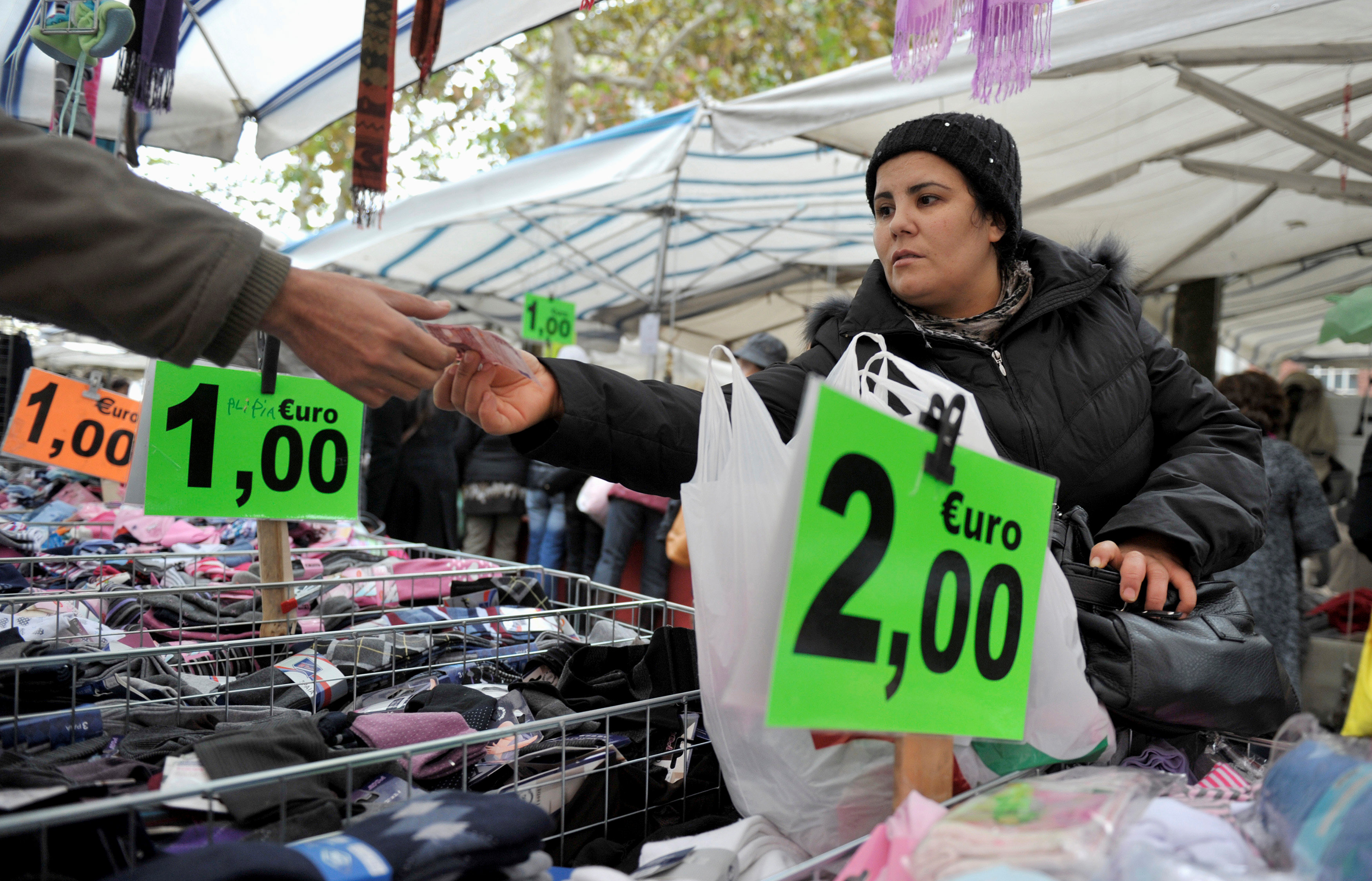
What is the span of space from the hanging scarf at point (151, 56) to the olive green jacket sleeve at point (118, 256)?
6.70ft

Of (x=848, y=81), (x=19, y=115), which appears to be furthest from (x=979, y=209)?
(x=19, y=115)

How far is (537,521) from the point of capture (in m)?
5.76

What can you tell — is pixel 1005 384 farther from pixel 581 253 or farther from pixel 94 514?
pixel 581 253

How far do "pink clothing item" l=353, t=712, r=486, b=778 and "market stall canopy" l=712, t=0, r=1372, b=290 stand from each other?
2.94m

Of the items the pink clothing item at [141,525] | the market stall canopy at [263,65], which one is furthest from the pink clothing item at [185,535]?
the market stall canopy at [263,65]

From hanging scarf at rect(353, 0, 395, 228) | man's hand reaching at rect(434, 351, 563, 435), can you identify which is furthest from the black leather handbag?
hanging scarf at rect(353, 0, 395, 228)

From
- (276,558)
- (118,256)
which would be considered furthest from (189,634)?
(118,256)

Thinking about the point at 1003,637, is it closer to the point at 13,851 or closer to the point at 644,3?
the point at 13,851

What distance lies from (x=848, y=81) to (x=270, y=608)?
3009mm

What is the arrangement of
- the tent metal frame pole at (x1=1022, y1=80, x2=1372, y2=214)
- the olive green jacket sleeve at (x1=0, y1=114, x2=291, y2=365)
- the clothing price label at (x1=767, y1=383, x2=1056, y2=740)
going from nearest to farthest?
the clothing price label at (x1=767, y1=383, x2=1056, y2=740)
the olive green jacket sleeve at (x1=0, y1=114, x2=291, y2=365)
the tent metal frame pole at (x1=1022, y1=80, x2=1372, y2=214)

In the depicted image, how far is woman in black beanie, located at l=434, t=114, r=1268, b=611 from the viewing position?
1.30 m

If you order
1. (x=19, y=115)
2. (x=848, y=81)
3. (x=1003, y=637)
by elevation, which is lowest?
(x=1003, y=637)

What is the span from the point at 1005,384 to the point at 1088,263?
0.32 metres

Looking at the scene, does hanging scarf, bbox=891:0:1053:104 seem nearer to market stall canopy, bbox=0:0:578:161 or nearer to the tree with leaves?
market stall canopy, bbox=0:0:578:161
